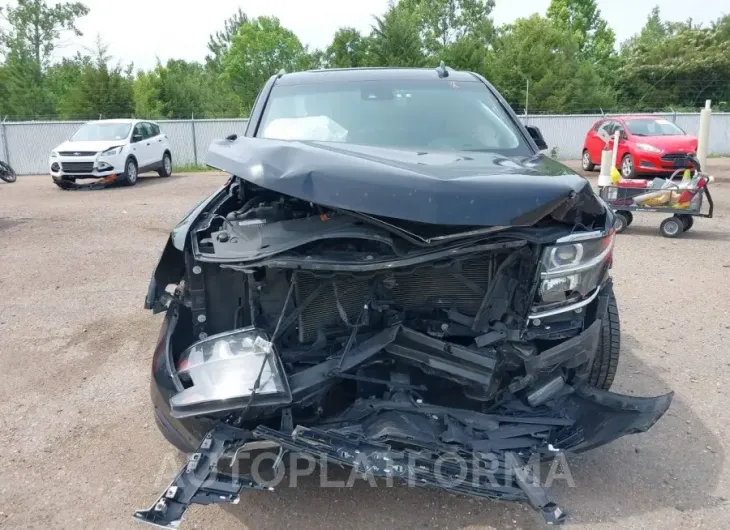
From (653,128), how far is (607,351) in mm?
14254

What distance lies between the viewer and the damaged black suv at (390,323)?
235cm

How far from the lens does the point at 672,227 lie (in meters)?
8.88

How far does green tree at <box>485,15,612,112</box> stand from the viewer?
3475cm

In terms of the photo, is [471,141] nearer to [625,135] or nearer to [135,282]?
[135,282]

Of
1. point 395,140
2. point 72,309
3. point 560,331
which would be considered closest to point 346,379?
point 560,331

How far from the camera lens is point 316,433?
7.92ft

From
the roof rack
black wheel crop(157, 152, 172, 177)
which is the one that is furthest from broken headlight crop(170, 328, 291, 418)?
black wheel crop(157, 152, 172, 177)

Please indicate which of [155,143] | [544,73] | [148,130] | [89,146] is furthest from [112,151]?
[544,73]

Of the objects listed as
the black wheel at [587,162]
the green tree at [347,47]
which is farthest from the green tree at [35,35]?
the black wheel at [587,162]

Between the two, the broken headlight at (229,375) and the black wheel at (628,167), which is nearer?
Result: the broken headlight at (229,375)

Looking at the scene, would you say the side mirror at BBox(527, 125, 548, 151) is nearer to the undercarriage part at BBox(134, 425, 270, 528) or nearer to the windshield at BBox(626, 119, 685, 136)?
the undercarriage part at BBox(134, 425, 270, 528)

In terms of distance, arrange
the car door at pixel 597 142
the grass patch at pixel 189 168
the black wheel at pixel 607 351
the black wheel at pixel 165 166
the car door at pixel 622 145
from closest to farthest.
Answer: the black wheel at pixel 607 351 → the car door at pixel 622 145 → the car door at pixel 597 142 → the black wheel at pixel 165 166 → the grass patch at pixel 189 168

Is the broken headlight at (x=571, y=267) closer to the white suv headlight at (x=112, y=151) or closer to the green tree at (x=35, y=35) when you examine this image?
the white suv headlight at (x=112, y=151)

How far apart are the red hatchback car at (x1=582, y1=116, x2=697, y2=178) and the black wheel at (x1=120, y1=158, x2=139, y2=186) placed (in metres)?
11.5
